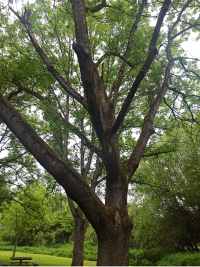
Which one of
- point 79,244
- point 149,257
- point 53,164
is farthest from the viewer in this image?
point 149,257

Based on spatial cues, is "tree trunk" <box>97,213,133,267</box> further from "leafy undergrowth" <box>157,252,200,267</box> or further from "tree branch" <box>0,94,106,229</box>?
"leafy undergrowth" <box>157,252,200,267</box>

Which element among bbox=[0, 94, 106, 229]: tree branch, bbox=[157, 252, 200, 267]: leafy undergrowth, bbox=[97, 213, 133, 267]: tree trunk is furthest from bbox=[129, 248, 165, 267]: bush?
bbox=[0, 94, 106, 229]: tree branch

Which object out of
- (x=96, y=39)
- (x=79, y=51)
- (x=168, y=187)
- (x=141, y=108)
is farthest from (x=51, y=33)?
(x=168, y=187)

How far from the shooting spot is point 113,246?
9.55ft

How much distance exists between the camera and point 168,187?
13.4m

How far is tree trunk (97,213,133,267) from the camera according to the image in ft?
9.43

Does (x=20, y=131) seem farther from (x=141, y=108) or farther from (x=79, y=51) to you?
(x=141, y=108)

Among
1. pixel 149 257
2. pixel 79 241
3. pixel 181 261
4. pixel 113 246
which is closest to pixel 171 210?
pixel 181 261

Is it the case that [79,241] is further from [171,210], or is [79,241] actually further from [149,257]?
[149,257]

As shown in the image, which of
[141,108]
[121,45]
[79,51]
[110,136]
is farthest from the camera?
[141,108]

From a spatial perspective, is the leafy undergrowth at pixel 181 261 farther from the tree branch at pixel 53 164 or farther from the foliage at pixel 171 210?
the tree branch at pixel 53 164

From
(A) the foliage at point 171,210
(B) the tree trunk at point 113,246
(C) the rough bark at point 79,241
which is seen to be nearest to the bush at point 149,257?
(A) the foliage at point 171,210

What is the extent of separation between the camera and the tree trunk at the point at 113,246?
2873 mm

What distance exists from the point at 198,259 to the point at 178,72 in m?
9.22
